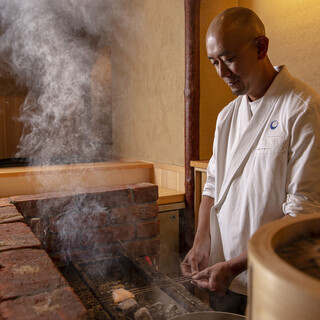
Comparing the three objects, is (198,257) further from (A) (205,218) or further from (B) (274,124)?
(B) (274,124)

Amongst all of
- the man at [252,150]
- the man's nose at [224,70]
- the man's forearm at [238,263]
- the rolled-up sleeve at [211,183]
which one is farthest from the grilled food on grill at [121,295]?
the man's nose at [224,70]

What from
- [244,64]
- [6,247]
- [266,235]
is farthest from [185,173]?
[266,235]

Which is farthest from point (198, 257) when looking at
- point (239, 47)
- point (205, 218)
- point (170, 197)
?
point (170, 197)

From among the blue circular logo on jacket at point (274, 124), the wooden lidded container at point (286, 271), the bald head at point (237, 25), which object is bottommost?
the wooden lidded container at point (286, 271)

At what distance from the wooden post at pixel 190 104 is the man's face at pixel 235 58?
69.2 inches

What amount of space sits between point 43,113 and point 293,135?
537 centimetres

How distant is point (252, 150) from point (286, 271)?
5.14 ft

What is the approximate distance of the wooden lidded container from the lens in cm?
36

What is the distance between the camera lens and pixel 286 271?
0.38 m

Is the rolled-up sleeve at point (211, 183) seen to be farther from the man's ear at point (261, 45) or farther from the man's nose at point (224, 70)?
the man's ear at point (261, 45)

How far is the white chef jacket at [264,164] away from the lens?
163 cm

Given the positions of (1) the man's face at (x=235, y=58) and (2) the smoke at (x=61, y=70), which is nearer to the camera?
(1) the man's face at (x=235, y=58)

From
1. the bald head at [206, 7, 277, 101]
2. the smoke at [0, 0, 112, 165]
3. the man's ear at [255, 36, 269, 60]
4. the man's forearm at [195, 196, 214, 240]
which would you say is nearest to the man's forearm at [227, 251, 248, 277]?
the man's forearm at [195, 196, 214, 240]

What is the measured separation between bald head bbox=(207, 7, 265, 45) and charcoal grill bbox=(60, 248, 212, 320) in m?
1.32
